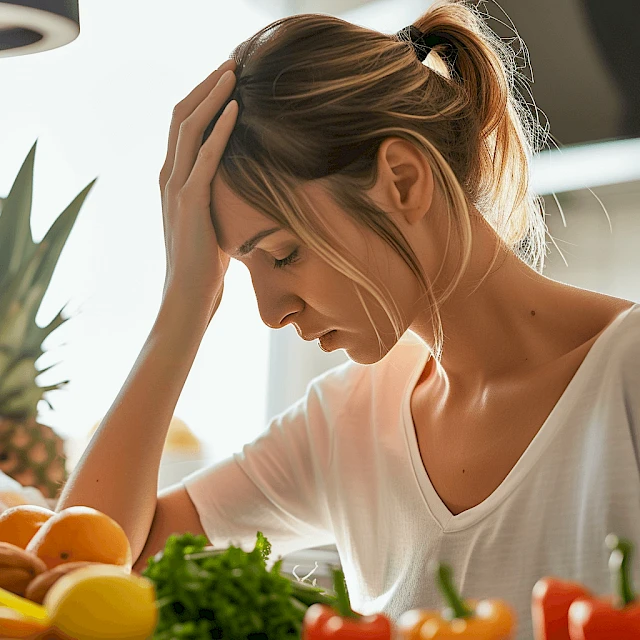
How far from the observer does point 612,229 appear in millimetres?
2117

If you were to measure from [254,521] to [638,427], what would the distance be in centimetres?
56

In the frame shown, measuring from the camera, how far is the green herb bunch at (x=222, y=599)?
0.47 m

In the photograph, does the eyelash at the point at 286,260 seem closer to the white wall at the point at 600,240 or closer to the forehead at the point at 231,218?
the forehead at the point at 231,218

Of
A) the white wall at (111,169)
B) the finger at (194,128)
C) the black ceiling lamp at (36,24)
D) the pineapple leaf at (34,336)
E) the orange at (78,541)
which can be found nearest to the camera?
the orange at (78,541)

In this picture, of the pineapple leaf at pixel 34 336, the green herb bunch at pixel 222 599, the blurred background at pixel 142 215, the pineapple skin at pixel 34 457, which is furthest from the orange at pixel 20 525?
the blurred background at pixel 142 215

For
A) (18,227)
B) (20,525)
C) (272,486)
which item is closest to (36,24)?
(20,525)

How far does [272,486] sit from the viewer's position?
1.20 metres

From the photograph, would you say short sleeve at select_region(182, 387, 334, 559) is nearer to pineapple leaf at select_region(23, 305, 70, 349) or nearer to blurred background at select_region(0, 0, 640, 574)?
pineapple leaf at select_region(23, 305, 70, 349)

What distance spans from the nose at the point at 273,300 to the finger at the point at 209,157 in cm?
13

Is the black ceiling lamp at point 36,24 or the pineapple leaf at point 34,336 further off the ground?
the black ceiling lamp at point 36,24

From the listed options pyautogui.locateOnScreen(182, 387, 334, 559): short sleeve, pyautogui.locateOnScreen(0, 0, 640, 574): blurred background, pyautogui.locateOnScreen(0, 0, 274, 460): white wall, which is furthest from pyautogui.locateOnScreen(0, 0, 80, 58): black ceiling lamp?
pyautogui.locateOnScreen(0, 0, 274, 460): white wall

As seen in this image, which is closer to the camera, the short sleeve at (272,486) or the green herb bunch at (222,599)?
the green herb bunch at (222,599)

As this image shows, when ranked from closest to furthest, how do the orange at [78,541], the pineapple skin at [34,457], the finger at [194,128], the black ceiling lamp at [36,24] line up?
the orange at [78,541] → the black ceiling lamp at [36,24] → the finger at [194,128] → the pineapple skin at [34,457]

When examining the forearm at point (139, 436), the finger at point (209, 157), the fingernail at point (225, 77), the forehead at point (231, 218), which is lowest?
the forearm at point (139, 436)
